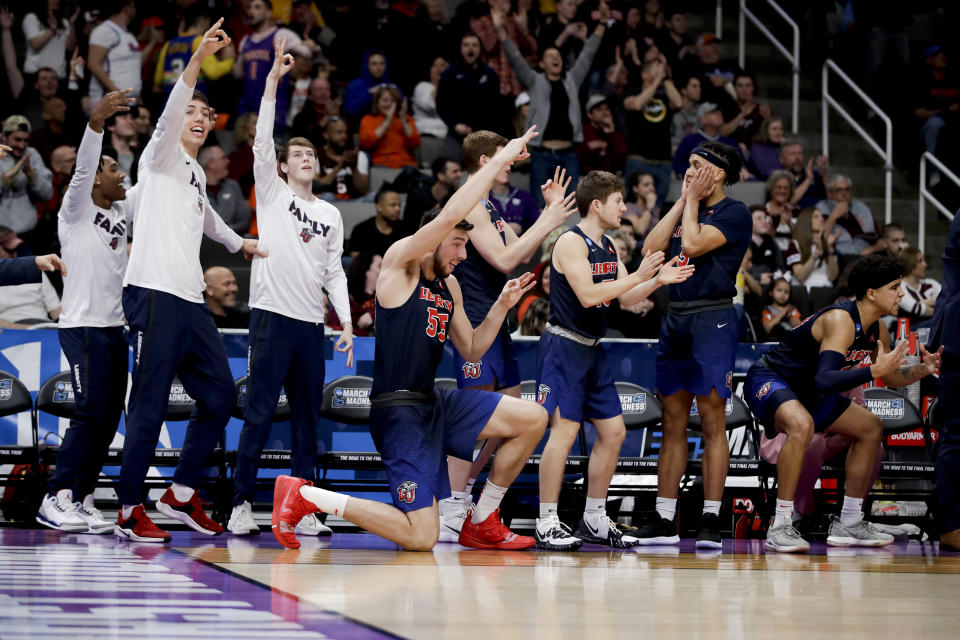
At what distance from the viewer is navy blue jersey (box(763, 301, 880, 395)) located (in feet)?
24.2

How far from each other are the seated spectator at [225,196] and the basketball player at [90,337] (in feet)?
13.0

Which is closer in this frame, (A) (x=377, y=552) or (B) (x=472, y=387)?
(A) (x=377, y=552)

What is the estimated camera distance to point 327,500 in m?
5.88

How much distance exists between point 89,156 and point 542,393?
2.80 meters

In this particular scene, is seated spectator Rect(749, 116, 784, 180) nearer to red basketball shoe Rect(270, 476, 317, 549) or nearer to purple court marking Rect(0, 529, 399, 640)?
red basketball shoe Rect(270, 476, 317, 549)

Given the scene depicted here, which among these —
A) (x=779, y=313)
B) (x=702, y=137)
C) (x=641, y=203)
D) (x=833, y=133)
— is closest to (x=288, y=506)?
(x=779, y=313)

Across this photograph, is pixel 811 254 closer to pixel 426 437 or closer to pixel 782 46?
pixel 782 46

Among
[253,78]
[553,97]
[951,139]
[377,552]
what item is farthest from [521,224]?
[951,139]

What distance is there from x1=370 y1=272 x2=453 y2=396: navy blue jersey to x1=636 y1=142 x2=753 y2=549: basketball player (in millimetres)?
1588

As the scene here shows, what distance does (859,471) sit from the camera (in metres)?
7.47

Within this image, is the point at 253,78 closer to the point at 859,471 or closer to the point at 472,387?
the point at 472,387

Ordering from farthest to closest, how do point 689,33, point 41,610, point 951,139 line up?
point 689,33 < point 951,139 < point 41,610

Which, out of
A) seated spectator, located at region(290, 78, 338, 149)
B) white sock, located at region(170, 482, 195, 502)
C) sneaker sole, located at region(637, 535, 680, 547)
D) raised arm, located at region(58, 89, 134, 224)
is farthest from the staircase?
raised arm, located at region(58, 89, 134, 224)

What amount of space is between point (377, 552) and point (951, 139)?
35.5ft
